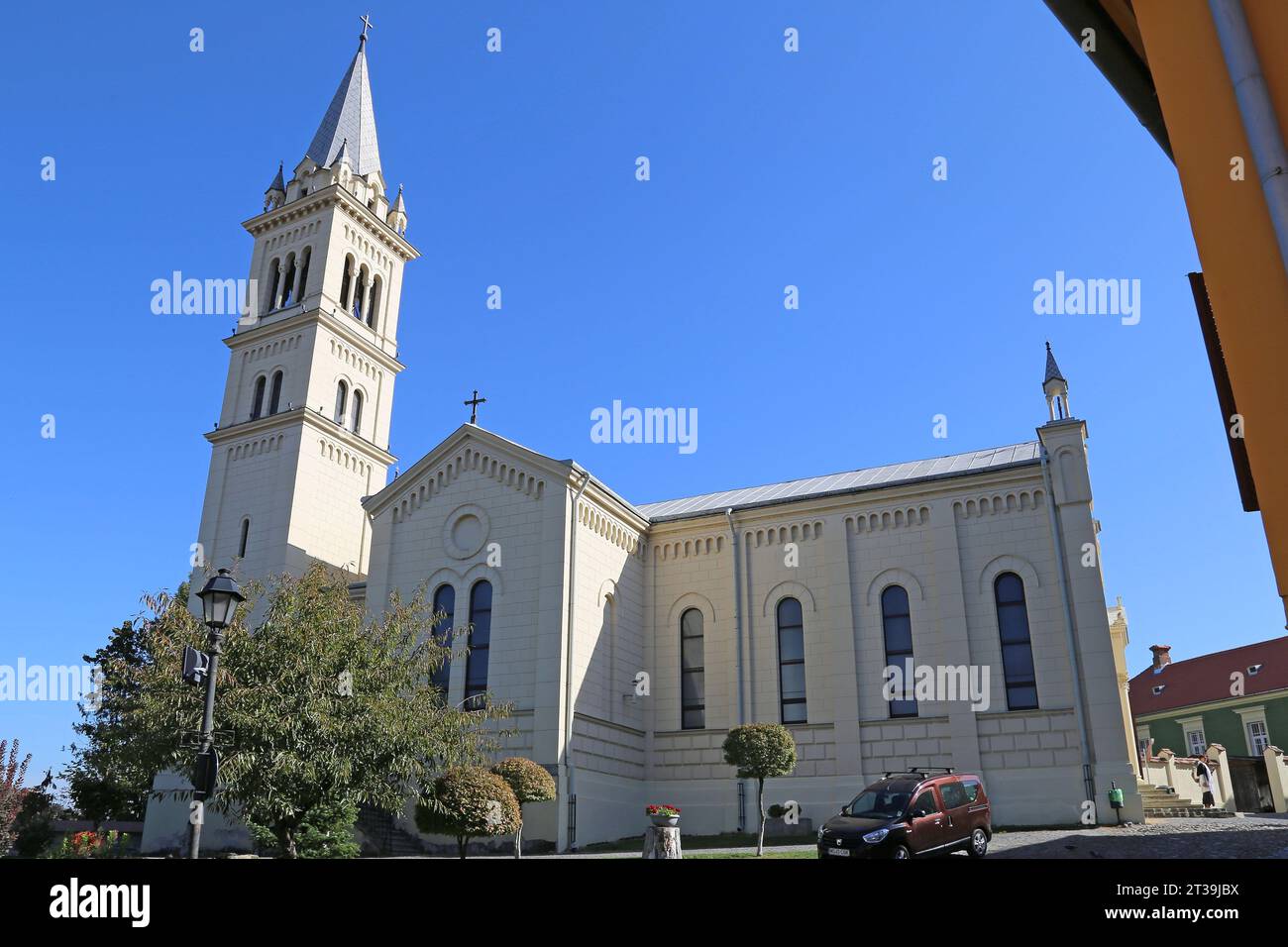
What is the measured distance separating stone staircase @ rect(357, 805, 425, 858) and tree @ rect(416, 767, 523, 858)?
5380 millimetres

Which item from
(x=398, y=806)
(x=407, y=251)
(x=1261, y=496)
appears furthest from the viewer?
(x=407, y=251)

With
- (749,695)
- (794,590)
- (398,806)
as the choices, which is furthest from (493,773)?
(794,590)

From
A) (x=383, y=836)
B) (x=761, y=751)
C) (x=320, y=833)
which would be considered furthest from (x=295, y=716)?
(x=761, y=751)

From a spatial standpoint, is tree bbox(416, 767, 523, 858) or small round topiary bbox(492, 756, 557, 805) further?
small round topiary bbox(492, 756, 557, 805)

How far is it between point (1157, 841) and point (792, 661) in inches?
456

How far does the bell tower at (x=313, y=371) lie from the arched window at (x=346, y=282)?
0.05 meters

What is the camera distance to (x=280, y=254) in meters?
37.2

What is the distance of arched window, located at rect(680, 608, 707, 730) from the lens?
28.1 m

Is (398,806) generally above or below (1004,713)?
below

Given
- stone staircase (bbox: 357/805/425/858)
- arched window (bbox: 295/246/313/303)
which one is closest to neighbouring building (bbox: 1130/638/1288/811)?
stone staircase (bbox: 357/805/425/858)

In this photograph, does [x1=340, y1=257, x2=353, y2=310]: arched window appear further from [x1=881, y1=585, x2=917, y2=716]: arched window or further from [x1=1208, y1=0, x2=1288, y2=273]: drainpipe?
[x1=1208, y1=0, x2=1288, y2=273]: drainpipe

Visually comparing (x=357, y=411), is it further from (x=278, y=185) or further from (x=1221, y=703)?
(x=1221, y=703)
